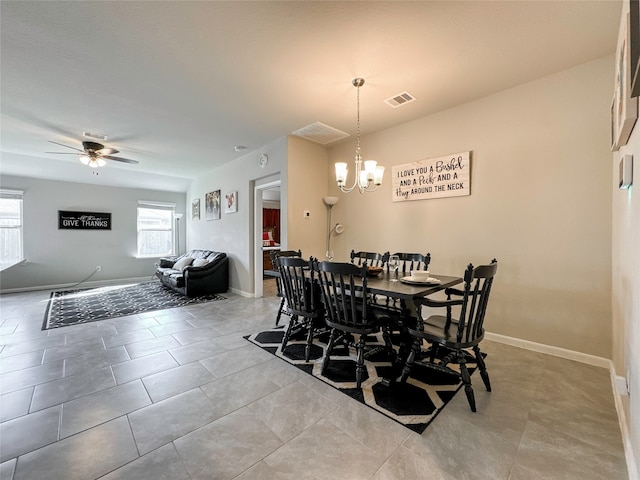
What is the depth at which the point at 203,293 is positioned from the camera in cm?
532

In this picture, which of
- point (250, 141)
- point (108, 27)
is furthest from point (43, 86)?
point (250, 141)

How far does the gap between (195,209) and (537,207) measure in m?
6.80

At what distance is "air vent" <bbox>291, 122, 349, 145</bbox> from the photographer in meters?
3.91

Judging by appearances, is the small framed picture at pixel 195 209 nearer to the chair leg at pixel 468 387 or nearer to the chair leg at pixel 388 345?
the chair leg at pixel 388 345

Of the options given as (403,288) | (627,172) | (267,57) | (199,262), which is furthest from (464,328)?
(199,262)

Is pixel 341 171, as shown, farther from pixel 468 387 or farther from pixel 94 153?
pixel 94 153

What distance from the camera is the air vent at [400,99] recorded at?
301 cm

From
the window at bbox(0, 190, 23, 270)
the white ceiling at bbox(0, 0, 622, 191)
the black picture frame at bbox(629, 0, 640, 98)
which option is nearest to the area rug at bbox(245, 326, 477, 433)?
the black picture frame at bbox(629, 0, 640, 98)

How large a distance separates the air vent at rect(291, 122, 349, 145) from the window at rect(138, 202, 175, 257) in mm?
5200

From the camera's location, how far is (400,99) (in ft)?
10.2

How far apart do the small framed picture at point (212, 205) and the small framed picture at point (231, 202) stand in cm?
37

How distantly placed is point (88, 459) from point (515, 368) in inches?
120

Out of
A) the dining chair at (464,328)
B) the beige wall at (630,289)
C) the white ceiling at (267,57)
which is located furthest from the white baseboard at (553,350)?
the white ceiling at (267,57)

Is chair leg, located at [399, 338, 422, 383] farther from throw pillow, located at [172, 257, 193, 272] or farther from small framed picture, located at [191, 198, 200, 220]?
small framed picture, located at [191, 198, 200, 220]
